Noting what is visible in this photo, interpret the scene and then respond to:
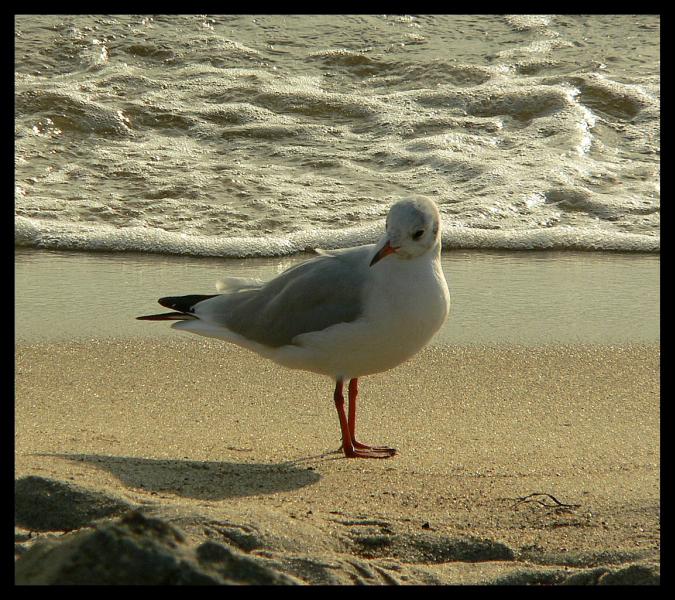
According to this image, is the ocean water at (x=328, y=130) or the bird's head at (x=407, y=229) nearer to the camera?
the bird's head at (x=407, y=229)

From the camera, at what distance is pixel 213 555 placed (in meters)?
2.08

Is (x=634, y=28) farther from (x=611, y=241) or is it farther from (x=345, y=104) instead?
(x=611, y=241)

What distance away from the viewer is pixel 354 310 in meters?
4.25

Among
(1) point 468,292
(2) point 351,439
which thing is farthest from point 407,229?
(1) point 468,292

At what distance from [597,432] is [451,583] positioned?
5.80ft

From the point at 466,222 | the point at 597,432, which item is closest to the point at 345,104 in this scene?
the point at 466,222

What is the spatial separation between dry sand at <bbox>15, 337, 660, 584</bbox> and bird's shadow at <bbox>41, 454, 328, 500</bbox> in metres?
0.01

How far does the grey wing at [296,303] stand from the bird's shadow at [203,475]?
0.65 m

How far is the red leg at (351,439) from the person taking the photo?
4223 millimetres

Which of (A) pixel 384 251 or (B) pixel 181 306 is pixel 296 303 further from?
(B) pixel 181 306

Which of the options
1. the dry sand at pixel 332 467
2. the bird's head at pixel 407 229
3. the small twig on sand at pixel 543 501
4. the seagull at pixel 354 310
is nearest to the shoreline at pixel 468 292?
the dry sand at pixel 332 467

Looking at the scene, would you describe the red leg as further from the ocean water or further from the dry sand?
the ocean water

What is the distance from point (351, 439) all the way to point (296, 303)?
0.64m

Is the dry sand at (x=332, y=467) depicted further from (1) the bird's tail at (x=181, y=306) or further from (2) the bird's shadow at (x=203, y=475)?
(1) the bird's tail at (x=181, y=306)
